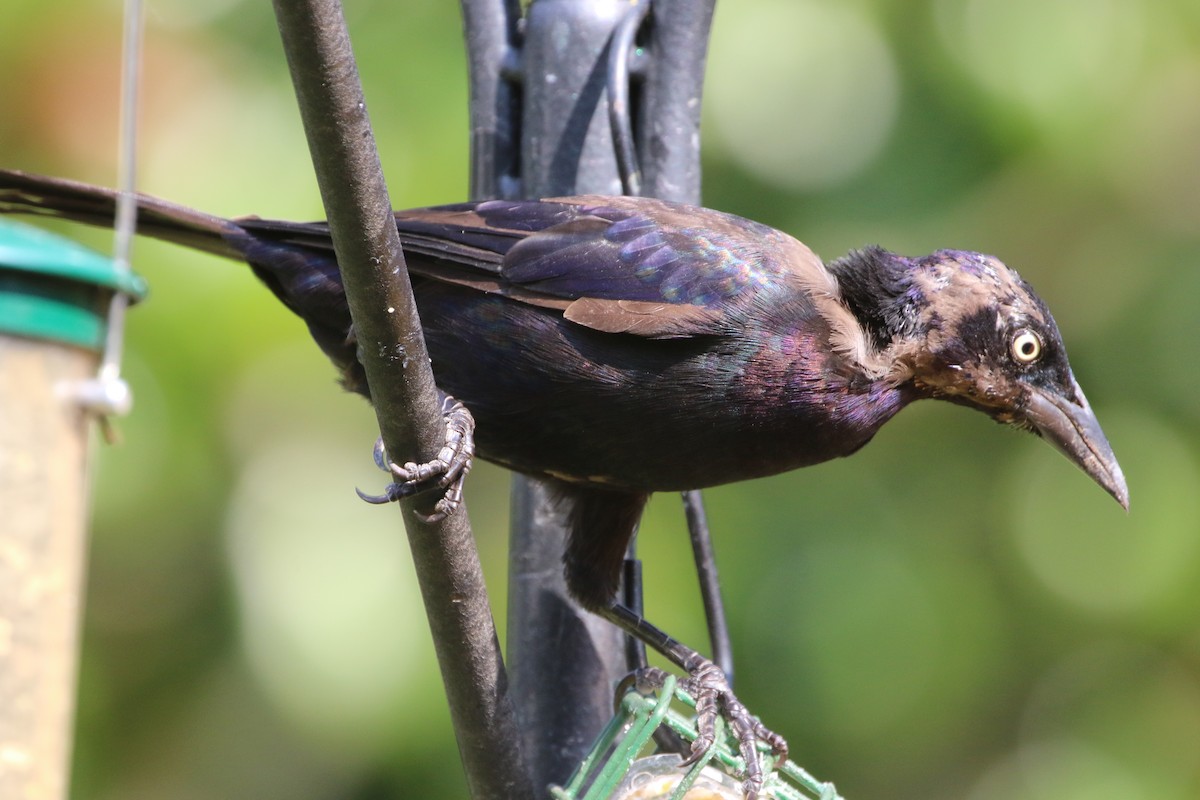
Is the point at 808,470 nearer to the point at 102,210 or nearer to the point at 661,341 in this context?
the point at 661,341

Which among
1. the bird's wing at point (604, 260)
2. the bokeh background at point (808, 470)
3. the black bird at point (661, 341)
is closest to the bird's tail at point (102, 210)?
the black bird at point (661, 341)

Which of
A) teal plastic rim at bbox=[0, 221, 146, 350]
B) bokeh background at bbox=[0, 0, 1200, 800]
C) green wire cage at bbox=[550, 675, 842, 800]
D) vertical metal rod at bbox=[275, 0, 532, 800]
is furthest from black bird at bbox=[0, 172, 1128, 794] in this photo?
bokeh background at bbox=[0, 0, 1200, 800]

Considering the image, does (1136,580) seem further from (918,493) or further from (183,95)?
(183,95)

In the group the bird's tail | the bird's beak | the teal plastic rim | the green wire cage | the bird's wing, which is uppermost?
the bird's tail

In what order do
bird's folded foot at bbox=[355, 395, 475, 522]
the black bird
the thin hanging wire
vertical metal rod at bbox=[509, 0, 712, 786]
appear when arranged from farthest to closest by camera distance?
vertical metal rod at bbox=[509, 0, 712, 786]
the black bird
the thin hanging wire
bird's folded foot at bbox=[355, 395, 475, 522]

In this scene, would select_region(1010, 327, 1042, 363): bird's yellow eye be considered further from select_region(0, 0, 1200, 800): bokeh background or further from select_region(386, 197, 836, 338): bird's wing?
select_region(0, 0, 1200, 800): bokeh background

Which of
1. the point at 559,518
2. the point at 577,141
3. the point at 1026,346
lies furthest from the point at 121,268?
the point at 1026,346
